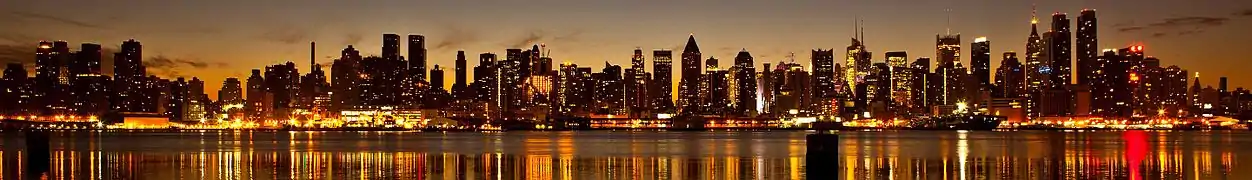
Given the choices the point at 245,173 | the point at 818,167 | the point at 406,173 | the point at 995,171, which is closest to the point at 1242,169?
the point at 995,171

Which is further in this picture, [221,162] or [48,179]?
[221,162]

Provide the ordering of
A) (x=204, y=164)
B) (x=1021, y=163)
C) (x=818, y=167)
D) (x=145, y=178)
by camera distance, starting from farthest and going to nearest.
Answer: (x=1021, y=163), (x=204, y=164), (x=145, y=178), (x=818, y=167)

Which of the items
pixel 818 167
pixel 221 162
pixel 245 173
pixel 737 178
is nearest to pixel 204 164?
pixel 221 162

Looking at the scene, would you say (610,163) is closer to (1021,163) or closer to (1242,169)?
(1021,163)

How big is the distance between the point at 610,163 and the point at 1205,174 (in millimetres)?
18872

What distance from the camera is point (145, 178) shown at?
37.5 meters

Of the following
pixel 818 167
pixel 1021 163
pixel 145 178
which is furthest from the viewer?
pixel 1021 163

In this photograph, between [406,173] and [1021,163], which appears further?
[1021,163]

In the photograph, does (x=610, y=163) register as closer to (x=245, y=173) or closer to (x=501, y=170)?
→ (x=501, y=170)

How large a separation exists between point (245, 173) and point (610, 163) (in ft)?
44.2

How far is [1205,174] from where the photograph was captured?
128 ft

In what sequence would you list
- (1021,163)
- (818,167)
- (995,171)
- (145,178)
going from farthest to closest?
(1021,163), (995,171), (145,178), (818,167)

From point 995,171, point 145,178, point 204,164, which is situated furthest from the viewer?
point 204,164

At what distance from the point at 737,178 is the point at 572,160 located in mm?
13530
